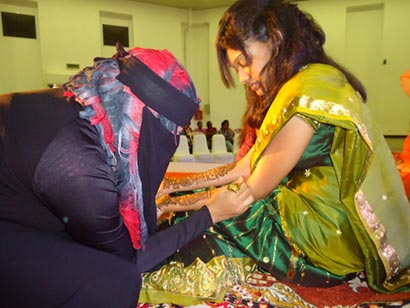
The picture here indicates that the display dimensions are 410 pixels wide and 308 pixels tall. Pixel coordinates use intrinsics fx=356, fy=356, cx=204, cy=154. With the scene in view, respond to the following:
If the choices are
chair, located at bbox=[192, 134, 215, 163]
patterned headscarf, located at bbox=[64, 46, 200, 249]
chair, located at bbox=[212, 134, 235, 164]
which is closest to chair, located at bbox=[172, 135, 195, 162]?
chair, located at bbox=[192, 134, 215, 163]

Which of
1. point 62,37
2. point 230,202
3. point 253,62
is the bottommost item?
point 230,202

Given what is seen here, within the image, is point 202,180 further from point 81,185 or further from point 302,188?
point 81,185

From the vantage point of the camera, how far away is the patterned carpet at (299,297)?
3.43 ft

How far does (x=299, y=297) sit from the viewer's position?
110 cm

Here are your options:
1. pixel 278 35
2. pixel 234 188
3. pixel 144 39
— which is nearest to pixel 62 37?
pixel 144 39

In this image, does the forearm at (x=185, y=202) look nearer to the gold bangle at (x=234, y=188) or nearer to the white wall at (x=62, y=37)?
the gold bangle at (x=234, y=188)

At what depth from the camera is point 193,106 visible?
0.77 meters

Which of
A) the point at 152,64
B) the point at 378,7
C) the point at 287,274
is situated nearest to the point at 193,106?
the point at 152,64

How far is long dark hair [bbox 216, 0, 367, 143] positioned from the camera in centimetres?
114

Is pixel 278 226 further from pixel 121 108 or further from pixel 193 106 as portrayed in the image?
pixel 121 108

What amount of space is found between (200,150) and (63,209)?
4.17 metres

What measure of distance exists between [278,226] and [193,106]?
60 cm

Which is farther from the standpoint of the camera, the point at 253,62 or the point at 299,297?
the point at 253,62

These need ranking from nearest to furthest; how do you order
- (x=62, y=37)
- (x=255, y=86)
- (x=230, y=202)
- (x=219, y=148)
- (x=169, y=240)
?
(x=169, y=240)
(x=230, y=202)
(x=255, y=86)
(x=219, y=148)
(x=62, y=37)
